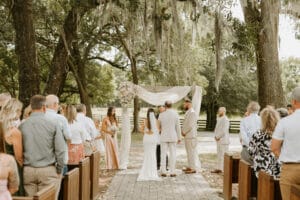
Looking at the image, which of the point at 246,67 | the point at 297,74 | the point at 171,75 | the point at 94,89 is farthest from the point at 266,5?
the point at 297,74

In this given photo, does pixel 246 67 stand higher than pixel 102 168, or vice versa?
pixel 246 67

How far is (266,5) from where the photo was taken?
38.7 ft

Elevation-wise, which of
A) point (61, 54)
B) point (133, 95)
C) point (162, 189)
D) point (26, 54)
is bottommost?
point (162, 189)

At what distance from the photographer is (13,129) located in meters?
5.64

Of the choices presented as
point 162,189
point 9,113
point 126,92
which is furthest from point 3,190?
point 126,92

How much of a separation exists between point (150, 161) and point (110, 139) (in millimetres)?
2097

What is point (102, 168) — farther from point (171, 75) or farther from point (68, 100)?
point (68, 100)

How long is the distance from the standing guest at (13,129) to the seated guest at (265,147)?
2980mm

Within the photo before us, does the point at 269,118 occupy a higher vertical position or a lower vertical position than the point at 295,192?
higher

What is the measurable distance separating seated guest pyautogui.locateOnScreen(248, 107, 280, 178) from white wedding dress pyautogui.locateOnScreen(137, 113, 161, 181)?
509cm

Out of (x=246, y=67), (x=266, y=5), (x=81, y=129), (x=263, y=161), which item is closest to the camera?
(x=263, y=161)

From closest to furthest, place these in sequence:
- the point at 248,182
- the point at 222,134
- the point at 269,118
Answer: the point at 269,118
the point at 248,182
the point at 222,134

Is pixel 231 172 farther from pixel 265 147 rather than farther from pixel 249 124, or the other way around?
pixel 265 147

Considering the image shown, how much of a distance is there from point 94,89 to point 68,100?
20.6 ft
